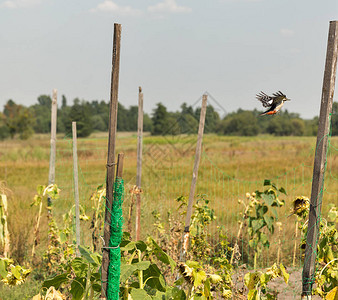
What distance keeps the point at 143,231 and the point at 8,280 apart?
139 inches

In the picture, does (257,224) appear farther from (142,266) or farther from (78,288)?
(78,288)

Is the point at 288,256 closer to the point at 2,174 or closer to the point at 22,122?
the point at 2,174

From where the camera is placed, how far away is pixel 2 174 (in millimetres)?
15609

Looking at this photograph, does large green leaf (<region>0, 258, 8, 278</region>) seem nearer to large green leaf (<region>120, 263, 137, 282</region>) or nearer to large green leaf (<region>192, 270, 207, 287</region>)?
large green leaf (<region>120, 263, 137, 282</region>)

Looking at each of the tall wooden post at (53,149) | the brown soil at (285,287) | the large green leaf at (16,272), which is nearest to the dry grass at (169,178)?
the tall wooden post at (53,149)

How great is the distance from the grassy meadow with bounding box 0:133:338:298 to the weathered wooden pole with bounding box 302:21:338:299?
15.3 inches

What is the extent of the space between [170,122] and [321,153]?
12.3 feet

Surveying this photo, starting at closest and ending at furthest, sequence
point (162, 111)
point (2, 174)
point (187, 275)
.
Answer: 1. point (187, 275)
2. point (2, 174)
3. point (162, 111)

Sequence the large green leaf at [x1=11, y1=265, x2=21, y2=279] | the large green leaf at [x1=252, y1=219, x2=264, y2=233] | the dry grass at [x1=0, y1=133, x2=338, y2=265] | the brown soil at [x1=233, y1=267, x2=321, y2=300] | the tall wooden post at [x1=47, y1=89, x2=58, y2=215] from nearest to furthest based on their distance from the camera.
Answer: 1. the large green leaf at [x1=11, y1=265, x2=21, y2=279]
2. the brown soil at [x1=233, y1=267, x2=321, y2=300]
3. the large green leaf at [x1=252, y1=219, x2=264, y2=233]
4. the tall wooden post at [x1=47, y1=89, x2=58, y2=215]
5. the dry grass at [x1=0, y1=133, x2=338, y2=265]

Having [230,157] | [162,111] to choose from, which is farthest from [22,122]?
[230,157]

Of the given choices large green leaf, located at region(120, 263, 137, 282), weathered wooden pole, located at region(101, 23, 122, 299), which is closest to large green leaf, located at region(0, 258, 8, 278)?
weathered wooden pole, located at region(101, 23, 122, 299)

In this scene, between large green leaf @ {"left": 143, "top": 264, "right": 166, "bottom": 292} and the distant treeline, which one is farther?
the distant treeline

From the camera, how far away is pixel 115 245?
268 centimetres

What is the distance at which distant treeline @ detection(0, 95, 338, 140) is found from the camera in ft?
18.2
